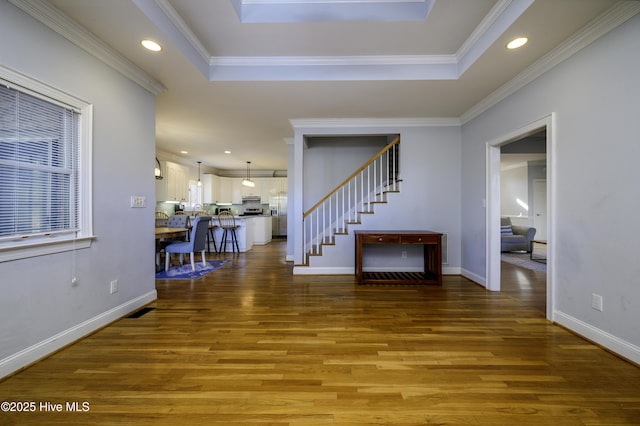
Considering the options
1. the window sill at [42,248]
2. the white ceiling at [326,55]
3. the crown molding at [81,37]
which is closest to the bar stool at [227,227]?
the white ceiling at [326,55]

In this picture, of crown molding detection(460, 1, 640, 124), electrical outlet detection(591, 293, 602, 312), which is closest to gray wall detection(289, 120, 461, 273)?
crown molding detection(460, 1, 640, 124)

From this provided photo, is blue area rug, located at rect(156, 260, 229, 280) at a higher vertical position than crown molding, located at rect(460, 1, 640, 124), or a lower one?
lower

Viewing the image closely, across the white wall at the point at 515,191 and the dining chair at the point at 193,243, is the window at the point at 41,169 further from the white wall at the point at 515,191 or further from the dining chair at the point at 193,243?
the white wall at the point at 515,191

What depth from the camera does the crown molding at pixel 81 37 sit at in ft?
6.10

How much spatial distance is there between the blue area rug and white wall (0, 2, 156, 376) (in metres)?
1.13

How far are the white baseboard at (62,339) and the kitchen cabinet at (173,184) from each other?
15.1ft

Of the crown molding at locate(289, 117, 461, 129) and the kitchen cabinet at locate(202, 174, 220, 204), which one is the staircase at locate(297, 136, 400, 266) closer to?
the crown molding at locate(289, 117, 461, 129)

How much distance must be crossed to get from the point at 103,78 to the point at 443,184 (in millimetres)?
4646

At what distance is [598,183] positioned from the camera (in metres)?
2.16

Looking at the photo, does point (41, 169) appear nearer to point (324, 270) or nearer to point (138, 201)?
point (138, 201)

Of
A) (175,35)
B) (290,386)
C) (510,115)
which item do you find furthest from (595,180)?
(175,35)

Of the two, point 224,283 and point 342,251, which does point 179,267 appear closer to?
point 224,283

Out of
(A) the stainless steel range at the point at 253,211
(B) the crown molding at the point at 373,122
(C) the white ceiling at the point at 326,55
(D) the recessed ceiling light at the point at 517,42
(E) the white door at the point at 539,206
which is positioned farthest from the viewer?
(A) the stainless steel range at the point at 253,211

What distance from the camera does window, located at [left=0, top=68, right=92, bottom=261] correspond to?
5.83ft
